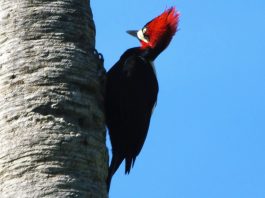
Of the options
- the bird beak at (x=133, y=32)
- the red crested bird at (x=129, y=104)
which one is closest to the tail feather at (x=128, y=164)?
the red crested bird at (x=129, y=104)

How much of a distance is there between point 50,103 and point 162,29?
1796 mm

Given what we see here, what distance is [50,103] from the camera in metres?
3.05

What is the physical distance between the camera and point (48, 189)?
274 cm

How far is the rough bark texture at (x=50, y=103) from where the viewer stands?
2.83 metres

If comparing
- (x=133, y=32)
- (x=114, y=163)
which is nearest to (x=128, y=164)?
(x=114, y=163)

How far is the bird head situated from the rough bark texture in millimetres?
1131

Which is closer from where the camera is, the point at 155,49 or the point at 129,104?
the point at 129,104

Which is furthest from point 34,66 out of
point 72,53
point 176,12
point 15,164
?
point 176,12

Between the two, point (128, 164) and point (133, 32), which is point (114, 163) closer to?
point (128, 164)

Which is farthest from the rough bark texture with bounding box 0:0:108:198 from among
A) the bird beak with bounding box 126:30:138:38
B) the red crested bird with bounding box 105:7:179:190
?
the bird beak with bounding box 126:30:138:38

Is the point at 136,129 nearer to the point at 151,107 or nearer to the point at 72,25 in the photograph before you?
the point at 151,107

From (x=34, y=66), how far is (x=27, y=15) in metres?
0.33

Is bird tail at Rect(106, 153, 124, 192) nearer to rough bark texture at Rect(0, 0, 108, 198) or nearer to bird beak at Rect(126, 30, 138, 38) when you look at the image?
rough bark texture at Rect(0, 0, 108, 198)

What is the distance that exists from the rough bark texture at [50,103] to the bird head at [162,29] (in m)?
1.13
